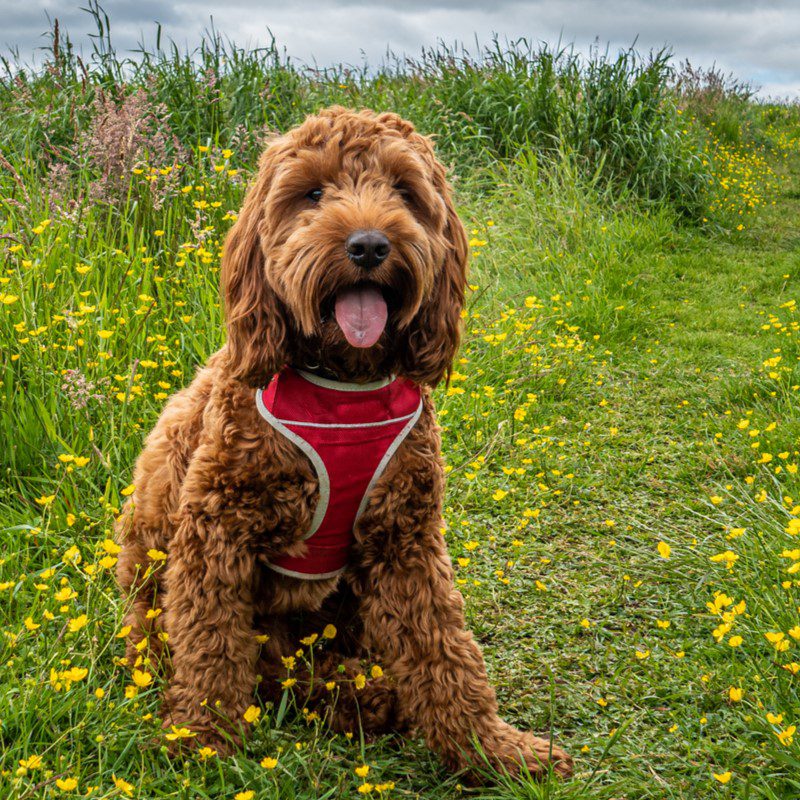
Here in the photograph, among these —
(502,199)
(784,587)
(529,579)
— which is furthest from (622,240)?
(784,587)

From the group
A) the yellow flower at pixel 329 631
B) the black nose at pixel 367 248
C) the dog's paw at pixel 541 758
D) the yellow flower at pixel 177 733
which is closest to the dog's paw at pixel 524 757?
the dog's paw at pixel 541 758

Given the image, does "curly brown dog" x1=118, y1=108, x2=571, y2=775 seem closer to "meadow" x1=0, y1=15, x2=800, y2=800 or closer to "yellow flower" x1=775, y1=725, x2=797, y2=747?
"meadow" x1=0, y1=15, x2=800, y2=800

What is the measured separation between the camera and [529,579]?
383 cm

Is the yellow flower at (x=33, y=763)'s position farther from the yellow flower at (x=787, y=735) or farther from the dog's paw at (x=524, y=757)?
the yellow flower at (x=787, y=735)

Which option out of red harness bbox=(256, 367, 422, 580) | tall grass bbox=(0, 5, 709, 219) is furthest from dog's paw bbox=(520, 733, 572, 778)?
tall grass bbox=(0, 5, 709, 219)

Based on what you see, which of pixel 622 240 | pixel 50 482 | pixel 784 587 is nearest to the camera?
pixel 784 587

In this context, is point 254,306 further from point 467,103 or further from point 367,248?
point 467,103

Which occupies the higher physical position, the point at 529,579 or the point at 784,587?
the point at 784,587

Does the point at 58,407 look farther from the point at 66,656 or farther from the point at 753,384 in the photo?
the point at 753,384

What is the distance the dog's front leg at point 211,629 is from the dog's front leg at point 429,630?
40cm

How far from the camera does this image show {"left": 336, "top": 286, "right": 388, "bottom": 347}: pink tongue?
239 centimetres

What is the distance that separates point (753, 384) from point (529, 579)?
2.53 metres

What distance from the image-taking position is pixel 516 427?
198 inches

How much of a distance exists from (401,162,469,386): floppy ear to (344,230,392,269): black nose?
1.19ft
